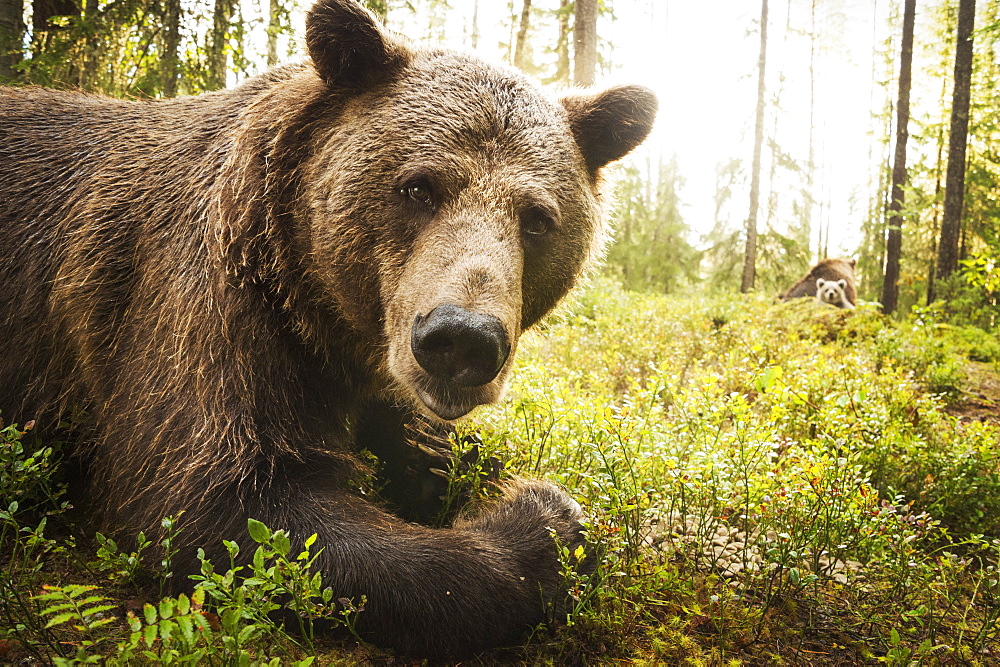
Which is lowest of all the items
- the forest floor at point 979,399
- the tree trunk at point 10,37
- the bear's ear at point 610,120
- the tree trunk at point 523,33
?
the forest floor at point 979,399

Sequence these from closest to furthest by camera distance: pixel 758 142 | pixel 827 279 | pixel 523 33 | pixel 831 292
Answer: pixel 523 33, pixel 831 292, pixel 827 279, pixel 758 142

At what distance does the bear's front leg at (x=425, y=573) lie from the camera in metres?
2.19

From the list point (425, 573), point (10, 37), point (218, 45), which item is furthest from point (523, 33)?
point (425, 573)

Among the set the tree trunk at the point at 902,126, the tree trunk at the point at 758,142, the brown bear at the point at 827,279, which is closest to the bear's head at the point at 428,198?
the tree trunk at the point at 902,126

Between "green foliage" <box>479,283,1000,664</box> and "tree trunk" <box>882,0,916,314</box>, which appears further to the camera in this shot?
"tree trunk" <box>882,0,916,314</box>

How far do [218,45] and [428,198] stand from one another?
6.20 m

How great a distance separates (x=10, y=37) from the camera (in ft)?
20.7

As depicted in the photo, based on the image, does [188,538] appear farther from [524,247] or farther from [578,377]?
[578,377]

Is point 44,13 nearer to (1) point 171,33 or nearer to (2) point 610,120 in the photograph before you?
(1) point 171,33

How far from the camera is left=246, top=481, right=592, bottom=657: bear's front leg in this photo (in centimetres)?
219

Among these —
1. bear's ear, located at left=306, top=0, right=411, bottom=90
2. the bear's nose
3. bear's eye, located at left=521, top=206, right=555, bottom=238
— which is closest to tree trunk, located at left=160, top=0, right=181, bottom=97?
bear's ear, located at left=306, top=0, right=411, bottom=90

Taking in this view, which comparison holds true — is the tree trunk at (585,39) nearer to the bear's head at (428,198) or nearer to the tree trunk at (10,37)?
the bear's head at (428,198)

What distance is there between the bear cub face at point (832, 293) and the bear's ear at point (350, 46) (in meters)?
15.9

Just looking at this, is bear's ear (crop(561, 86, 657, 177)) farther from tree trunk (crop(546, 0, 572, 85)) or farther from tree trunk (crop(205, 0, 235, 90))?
tree trunk (crop(546, 0, 572, 85))
